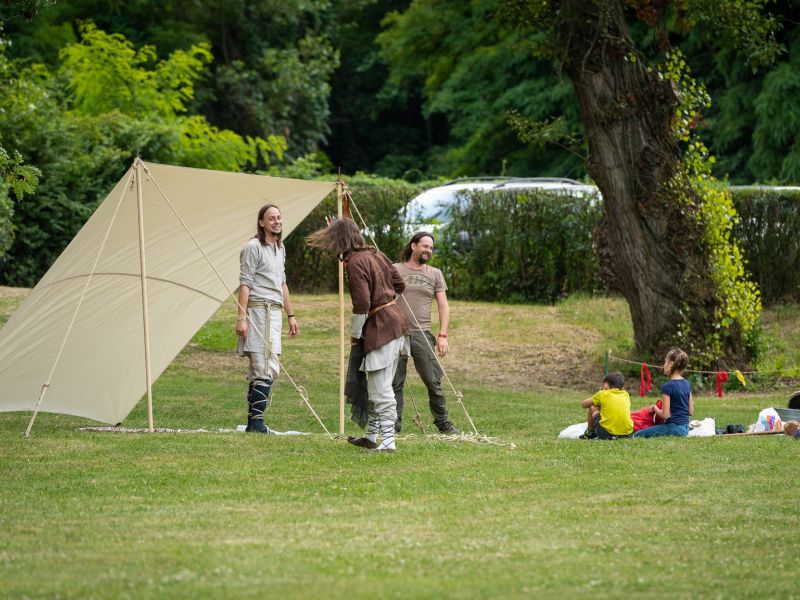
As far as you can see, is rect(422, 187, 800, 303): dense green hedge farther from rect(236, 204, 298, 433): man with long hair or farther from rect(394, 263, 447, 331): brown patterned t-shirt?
rect(236, 204, 298, 433): man with long hair

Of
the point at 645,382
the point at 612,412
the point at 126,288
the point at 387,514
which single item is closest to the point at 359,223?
the point at 645,382

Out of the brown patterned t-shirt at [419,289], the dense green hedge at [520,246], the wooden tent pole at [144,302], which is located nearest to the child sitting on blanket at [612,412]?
the brown patterned t-shirt at [419,289]

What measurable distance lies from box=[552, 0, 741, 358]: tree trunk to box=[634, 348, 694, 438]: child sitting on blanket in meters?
5.19

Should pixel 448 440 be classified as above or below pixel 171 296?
below


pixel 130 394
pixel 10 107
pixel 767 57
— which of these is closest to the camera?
pixel 130 394

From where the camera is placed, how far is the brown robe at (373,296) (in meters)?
8.96

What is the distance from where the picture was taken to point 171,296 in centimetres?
1179

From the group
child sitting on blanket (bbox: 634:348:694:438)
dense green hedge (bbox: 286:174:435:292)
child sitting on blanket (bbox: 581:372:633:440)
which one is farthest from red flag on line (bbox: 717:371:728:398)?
dense green hedge (bbox: 286:174:435:292)

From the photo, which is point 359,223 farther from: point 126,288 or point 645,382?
point 126,288

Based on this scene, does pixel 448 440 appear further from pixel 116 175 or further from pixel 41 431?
pixel 116 175

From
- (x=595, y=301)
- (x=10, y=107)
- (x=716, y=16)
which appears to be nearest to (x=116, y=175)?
(x=10, y=107)

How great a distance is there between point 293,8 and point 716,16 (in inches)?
908

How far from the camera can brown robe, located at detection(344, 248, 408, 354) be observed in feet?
29.4

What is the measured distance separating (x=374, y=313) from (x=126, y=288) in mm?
3362
